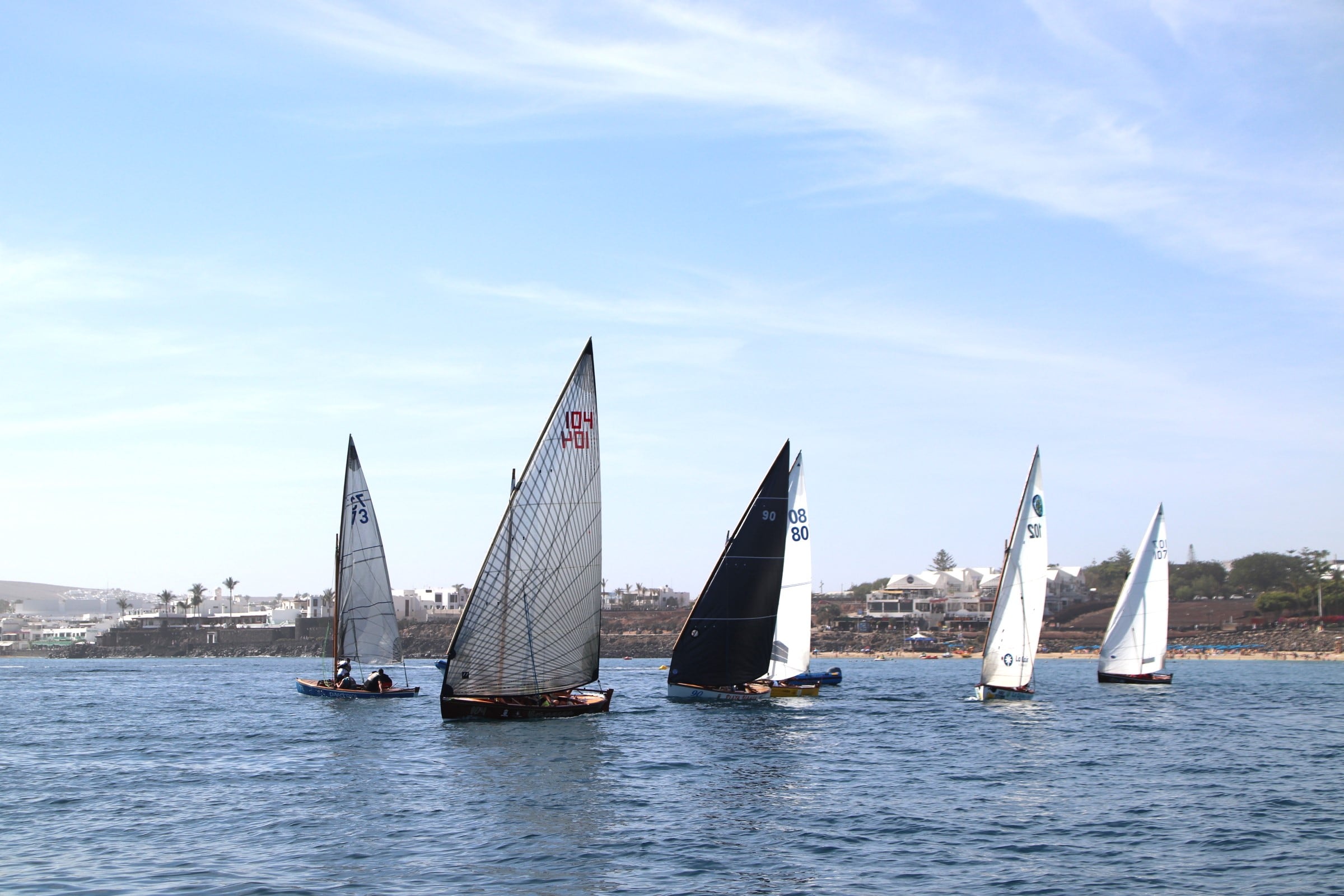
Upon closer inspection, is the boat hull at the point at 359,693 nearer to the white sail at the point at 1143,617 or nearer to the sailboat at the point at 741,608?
the sailboat at the point at 741,608

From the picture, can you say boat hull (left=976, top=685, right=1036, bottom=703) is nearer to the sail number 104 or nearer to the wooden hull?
the wooden hull

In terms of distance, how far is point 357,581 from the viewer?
75125 mm

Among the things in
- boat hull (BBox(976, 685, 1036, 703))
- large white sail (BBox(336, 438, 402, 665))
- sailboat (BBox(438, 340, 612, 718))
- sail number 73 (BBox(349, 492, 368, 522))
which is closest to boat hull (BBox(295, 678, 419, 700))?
large white sail (BBox(336, 438, 402, 665))

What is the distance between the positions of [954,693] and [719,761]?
45170 millimetres

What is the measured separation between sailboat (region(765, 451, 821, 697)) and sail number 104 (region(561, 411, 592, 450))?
75.7 ft

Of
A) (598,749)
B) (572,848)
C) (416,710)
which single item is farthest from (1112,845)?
(416,710)

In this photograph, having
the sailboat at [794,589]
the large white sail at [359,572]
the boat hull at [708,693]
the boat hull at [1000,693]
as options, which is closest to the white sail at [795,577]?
the sailboat at [794,589]

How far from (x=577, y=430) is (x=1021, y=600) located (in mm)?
30675

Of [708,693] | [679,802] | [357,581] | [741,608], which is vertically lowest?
[708,693]

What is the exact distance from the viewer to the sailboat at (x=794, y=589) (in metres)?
70.9

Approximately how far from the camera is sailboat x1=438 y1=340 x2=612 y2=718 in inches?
1900

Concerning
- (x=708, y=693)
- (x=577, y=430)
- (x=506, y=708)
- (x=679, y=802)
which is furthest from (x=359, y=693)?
(x=679, y=802)

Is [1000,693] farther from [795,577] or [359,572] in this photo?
[359,572]

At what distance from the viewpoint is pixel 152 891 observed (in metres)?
23.6
